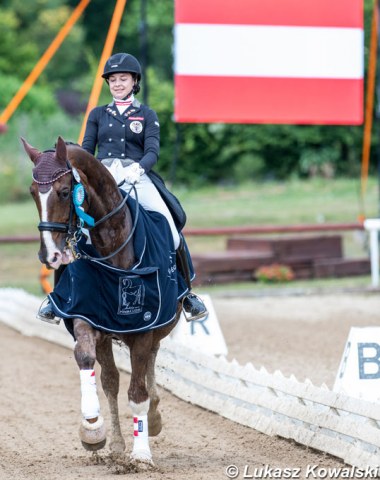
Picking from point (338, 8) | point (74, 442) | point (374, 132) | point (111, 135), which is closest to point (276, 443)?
point (74, 442)

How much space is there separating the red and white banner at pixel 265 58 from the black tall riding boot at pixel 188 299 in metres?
6.77

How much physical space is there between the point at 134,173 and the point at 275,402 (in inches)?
81.8

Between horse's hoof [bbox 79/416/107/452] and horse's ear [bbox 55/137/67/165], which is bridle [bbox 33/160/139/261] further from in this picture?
horse's hoof [bbox 79/416/107/452]

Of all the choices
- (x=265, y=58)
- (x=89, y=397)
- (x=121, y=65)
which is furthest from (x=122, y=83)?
(x=265, y=58)

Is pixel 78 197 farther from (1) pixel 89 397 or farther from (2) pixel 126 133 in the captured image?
(1) pixel 89 397

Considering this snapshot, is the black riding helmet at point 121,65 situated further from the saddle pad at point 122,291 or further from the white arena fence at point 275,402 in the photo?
the white arena fence at point 275,402

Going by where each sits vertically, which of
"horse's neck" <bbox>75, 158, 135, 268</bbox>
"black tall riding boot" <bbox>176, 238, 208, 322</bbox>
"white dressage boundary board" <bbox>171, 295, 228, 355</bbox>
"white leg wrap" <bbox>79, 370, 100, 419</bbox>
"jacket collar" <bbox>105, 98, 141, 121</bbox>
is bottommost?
"white dressage boundary board" <bbox>171, 295, 228, 355</bbox>

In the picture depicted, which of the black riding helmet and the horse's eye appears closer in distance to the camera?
the horse's eye

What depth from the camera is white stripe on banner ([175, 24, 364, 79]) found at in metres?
14.0

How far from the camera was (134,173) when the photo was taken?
262 inches

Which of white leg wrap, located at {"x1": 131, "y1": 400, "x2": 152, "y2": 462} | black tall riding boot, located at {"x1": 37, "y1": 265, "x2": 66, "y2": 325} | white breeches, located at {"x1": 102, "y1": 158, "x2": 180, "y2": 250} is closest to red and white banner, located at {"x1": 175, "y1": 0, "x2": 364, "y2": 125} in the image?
white breeches, located at {"x1": 102, "y1": 158, "x2": 180, "y2": 250}

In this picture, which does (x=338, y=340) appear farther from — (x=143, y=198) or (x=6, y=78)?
(x=6, y=78)

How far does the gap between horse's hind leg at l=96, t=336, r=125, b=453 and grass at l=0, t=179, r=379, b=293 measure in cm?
955

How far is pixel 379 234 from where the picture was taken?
17.8 meters
